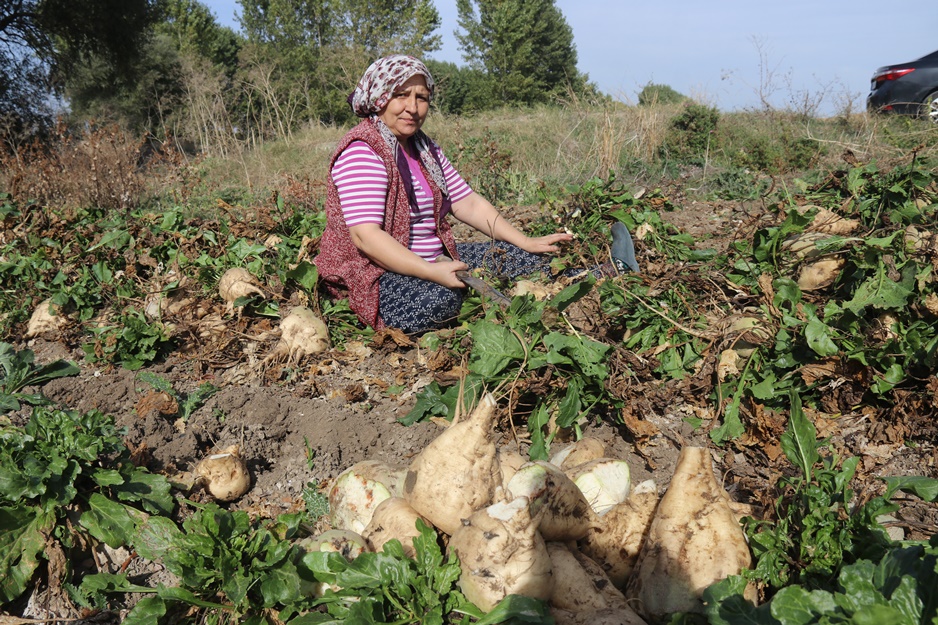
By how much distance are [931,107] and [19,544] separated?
36.0ft

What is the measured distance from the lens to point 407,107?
3.43 meters

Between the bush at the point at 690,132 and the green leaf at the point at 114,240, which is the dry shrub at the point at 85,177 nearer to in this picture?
the green leaf at the point at 114,240

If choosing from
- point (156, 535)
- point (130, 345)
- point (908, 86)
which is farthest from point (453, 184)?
point (908, 86)

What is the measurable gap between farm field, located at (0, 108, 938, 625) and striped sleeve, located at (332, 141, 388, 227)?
0.49m

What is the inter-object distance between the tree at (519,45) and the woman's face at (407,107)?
80.4ft

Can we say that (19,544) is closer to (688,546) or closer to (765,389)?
(688,546)

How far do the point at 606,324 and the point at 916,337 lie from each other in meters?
1.12

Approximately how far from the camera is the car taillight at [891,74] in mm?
9820

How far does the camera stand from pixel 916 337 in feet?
7.86

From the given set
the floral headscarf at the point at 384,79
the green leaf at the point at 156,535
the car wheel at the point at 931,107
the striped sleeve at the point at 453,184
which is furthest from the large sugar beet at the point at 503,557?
the car wheel at the point at 931,107

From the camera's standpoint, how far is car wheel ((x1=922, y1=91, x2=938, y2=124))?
8.94m

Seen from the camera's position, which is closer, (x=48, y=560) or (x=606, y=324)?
(x=48, y=560)

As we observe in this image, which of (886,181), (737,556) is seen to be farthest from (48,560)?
(886,181)

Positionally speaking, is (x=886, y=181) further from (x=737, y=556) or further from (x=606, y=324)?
(x=737, y=556)
